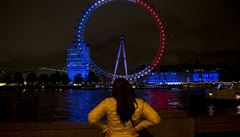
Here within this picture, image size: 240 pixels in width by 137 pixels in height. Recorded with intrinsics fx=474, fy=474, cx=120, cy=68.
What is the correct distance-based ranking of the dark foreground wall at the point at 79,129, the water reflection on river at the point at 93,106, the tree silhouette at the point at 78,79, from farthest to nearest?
the tree silhouette at the point at 78,79 < the water reflection on river at the point at 93,106 < the dark foreground wall at the point at 79,129

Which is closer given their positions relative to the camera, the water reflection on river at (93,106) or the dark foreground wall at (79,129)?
the dark foreground wall at (79,129)

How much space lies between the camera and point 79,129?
7.53m

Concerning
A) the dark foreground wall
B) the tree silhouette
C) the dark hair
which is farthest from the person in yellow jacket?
the tree silhouette

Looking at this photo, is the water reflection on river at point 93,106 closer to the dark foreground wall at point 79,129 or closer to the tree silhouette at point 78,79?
the dark foreground wall at point 79,129

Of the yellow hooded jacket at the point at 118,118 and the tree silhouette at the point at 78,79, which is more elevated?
the tree silhouette at the point at 78,79

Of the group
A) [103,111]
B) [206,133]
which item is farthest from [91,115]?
[206,133]

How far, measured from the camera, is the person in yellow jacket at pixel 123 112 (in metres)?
4.45

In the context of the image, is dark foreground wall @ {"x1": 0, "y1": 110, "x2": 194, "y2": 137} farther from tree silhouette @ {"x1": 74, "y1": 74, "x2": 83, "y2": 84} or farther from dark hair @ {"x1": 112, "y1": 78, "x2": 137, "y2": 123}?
tree silhouette @ {"x1": 74, "y1": 74, "x2": 83, "y2": 84}

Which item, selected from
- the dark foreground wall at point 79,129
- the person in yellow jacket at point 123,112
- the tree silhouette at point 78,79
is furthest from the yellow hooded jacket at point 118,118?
the tree silhouette at point 78,79

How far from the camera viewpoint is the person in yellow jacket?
445 cm

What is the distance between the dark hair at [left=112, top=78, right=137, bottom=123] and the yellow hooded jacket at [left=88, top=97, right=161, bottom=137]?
38 millimetres

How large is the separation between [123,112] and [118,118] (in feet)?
0.29

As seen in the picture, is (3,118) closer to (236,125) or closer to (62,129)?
(62,129)

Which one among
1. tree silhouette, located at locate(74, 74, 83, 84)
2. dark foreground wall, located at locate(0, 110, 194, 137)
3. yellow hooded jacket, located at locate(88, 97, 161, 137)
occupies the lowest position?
dark foreground wall, located at locate(0, 110, 194, 137)
